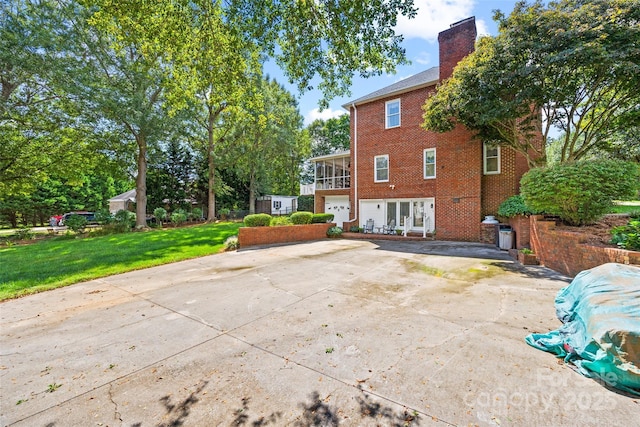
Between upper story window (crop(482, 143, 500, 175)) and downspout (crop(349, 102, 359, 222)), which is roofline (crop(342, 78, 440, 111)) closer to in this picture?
downspout (crop(349, 102, 359, 222))

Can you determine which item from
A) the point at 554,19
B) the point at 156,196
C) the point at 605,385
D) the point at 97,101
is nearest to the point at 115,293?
the point at 605,385

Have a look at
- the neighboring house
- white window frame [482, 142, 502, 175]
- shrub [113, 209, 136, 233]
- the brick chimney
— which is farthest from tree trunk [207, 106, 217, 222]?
white window frame [482, 142, 502, 175]

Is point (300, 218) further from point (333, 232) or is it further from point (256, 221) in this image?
point (256, 221)

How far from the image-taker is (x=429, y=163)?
14195mm

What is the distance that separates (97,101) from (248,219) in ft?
40.2

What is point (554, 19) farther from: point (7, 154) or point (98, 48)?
point (7, 154)

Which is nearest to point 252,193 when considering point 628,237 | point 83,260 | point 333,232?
point 333,232

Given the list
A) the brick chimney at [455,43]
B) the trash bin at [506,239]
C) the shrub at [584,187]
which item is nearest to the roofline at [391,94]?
the brick chimney at [455,43]

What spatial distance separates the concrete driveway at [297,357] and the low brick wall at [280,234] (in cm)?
552

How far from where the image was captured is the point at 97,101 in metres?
15.7

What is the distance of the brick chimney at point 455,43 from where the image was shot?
40.6 ft

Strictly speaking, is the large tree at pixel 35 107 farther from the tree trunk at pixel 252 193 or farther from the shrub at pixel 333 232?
the shrub at pixel 333 232

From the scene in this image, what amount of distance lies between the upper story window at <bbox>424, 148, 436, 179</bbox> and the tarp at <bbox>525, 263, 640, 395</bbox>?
10.7 metres

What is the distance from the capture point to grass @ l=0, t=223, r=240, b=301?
6855 millimetres
